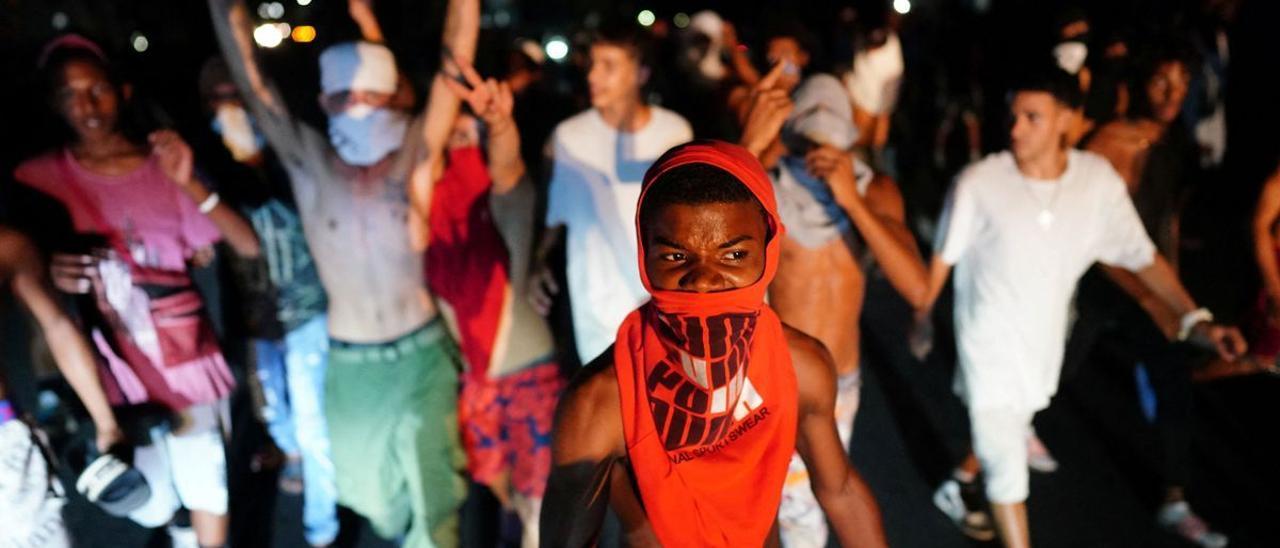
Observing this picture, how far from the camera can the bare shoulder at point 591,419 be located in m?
2.01

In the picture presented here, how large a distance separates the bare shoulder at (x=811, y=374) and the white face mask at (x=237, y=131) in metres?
3.00

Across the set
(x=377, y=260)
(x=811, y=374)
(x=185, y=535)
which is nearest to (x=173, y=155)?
(x=377, y=260)

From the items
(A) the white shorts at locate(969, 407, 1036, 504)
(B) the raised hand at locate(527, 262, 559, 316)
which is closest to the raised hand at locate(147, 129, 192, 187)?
(B) the raised hand at locate(527, 262, 559, 316)

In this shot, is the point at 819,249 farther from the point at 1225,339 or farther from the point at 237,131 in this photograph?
the point at 237,131

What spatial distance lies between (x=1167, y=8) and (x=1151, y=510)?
707 centimetres

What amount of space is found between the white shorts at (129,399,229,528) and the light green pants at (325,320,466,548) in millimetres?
463

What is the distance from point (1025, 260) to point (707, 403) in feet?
5.94

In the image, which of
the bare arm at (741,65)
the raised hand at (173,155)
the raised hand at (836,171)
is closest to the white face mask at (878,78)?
the bare arm at (741,65)

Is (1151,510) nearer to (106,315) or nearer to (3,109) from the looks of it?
(106,315)

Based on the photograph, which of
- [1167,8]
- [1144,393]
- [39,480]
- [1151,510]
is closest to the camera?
[39,480]

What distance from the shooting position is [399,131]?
3330 millimetres

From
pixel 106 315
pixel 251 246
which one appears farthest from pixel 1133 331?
pixel 106 315

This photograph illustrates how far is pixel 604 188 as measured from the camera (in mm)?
3557

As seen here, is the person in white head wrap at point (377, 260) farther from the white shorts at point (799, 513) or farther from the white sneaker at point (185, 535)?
the white shorts at point (799, 513)
